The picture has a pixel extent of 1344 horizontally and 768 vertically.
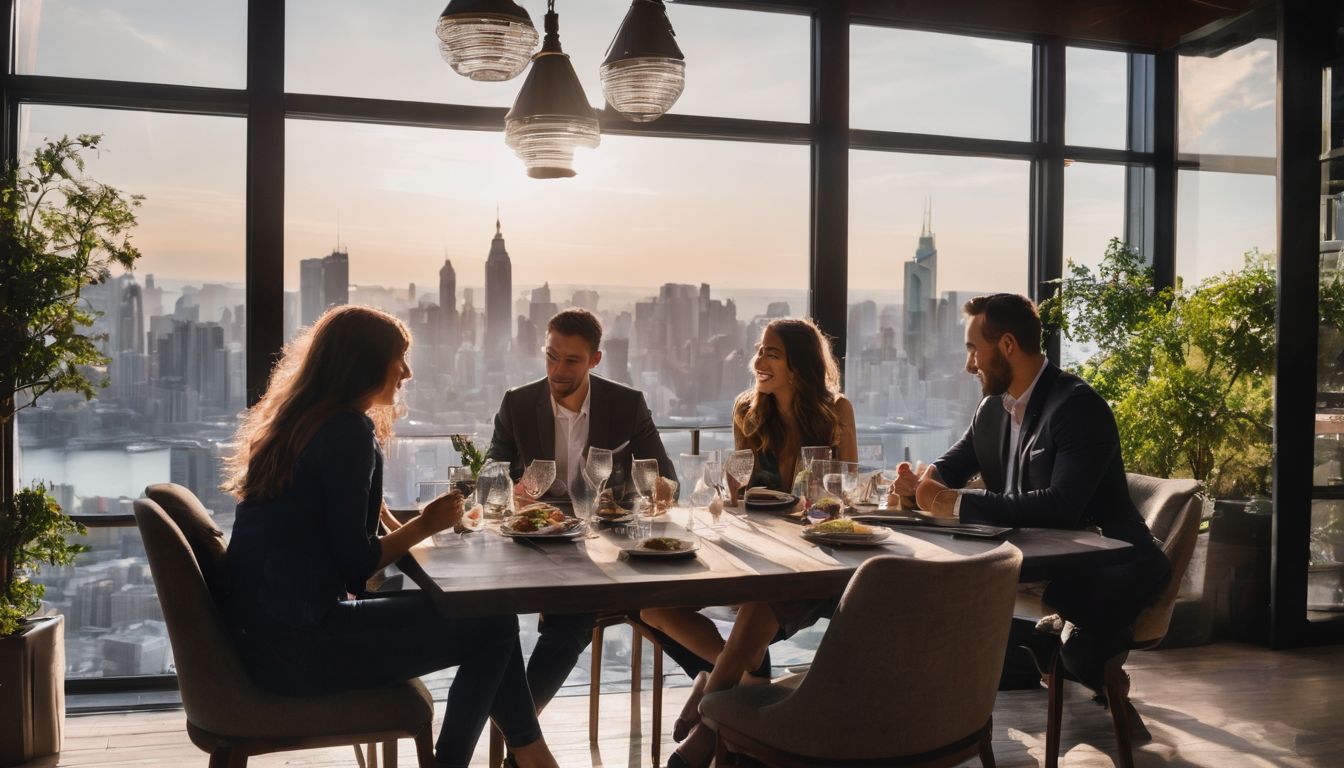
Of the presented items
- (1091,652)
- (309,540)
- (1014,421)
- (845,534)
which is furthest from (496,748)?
(1014,421)

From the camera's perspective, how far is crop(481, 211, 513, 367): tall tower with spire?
439 centimetres

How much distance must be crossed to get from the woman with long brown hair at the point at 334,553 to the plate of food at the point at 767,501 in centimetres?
97

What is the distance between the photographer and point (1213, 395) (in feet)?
15.1

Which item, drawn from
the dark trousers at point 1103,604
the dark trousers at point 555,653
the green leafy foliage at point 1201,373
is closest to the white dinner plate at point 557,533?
the dark trousers at point 555,653

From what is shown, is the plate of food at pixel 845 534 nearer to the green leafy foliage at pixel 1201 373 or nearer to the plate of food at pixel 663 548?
the plate of food at pixel 663 548

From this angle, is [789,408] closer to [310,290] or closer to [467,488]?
[467,488]

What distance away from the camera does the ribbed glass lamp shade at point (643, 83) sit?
9.45 ft

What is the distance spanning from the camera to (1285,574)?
182 inches

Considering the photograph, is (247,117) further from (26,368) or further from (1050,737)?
(1050,737)

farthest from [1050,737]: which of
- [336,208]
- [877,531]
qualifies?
[336,208]

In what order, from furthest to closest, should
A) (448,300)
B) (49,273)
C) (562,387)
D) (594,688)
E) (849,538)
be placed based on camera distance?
(448,300) → (562,387) → (594,688) → (49,273) → (849,538)

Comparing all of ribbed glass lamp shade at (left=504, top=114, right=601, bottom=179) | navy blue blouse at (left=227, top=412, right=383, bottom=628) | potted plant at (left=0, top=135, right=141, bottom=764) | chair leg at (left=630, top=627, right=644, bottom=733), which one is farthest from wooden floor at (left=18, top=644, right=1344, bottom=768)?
Answer: ribbed glass lamp shade at (left=504, top=114, right=601, bottom=179)

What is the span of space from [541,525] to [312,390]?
64cm

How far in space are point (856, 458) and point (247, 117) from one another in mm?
2654
